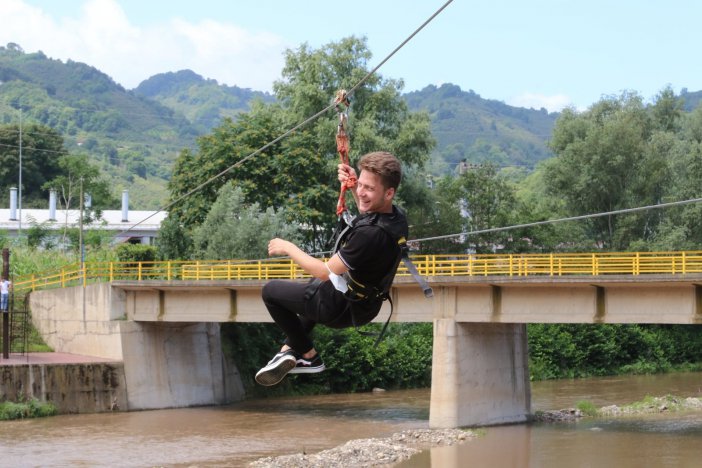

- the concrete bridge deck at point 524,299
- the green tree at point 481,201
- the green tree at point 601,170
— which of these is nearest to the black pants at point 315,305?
the concrete bridge deck at point 524,299

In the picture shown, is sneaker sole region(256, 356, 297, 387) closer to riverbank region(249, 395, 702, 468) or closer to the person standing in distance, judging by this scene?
riverbank region(249, 395, 702, 468)

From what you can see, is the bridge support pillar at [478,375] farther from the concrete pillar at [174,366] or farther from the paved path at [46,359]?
the paved path at [46,359]

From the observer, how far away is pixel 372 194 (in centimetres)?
911

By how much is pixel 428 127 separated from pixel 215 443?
1284 inches

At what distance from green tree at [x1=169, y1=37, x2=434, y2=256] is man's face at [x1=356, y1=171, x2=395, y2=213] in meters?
50.2

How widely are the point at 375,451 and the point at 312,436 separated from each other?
487 centimetres

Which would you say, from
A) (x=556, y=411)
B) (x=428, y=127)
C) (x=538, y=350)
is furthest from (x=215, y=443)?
(x=428, y=127)

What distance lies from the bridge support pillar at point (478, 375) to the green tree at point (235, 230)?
15130 millimetres

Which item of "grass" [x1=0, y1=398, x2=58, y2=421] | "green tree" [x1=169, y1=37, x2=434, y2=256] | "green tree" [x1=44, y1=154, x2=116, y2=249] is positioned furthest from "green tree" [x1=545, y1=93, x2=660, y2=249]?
"green tree" [x1=44, y1=154, x2=116, y2=249]

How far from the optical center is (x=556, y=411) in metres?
43.6

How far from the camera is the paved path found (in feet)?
146

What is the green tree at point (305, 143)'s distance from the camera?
60938mm

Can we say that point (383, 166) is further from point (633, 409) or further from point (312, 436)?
point (633, 409)

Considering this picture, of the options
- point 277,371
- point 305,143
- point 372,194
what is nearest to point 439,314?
point 305,143
